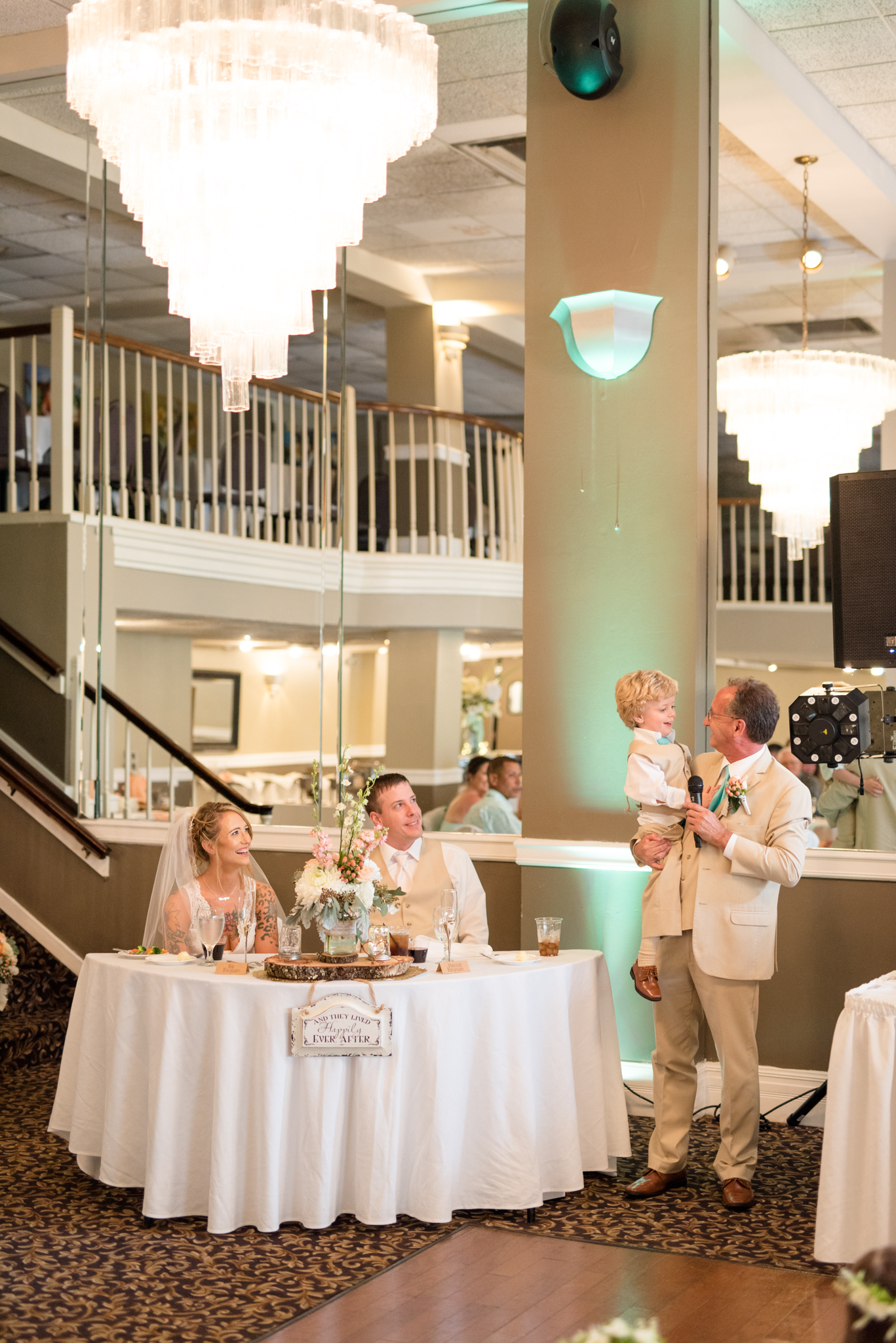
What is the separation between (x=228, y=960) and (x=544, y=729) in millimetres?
1784

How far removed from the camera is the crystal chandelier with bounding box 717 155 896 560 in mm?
5680

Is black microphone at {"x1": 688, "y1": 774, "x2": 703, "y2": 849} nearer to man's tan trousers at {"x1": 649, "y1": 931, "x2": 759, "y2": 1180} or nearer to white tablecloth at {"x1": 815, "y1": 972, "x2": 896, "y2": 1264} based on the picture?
man's tan trousers at {"x1": 649, "y1": 931, "x2": 759, "y2": 1180}

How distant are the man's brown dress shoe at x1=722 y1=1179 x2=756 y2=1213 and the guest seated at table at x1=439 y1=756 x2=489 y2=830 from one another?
3.24 metres

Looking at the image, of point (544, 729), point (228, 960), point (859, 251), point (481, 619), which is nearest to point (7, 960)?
point (228, 960)

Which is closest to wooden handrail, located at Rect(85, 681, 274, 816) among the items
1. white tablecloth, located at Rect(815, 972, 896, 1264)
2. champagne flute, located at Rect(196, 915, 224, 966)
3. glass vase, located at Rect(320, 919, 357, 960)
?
champagne flute, located at Rect(196, 915, 224, 966)

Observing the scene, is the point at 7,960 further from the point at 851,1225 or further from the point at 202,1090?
the point at 851,1225

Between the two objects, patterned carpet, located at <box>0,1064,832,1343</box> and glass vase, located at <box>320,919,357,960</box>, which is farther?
glass vase, located at <box>320,919,357,960</box>

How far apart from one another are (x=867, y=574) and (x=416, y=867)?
173 centimetres

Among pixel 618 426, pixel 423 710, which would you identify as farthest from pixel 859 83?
pixel 423 710

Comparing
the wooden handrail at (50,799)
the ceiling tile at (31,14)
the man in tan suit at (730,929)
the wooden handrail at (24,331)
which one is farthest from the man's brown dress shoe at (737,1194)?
the wooden handrail at (24,331)

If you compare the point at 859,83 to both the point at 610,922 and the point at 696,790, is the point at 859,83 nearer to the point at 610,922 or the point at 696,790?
the point at 696,790

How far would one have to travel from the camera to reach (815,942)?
5.10m

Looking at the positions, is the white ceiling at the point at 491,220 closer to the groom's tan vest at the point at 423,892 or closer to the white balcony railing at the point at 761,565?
the white balcony railing at the point at 761,565

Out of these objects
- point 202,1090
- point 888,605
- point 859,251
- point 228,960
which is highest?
point 859,251
